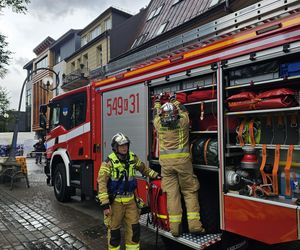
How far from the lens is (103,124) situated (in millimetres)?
6254

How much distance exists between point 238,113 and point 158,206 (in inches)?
67.1

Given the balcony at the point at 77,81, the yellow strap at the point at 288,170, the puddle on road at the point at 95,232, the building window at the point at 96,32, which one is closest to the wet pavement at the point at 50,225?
the puddle on road at the point at 95,232

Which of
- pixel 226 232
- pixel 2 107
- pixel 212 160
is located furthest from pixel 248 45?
pixel 2 107

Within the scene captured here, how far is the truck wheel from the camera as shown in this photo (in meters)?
7.80

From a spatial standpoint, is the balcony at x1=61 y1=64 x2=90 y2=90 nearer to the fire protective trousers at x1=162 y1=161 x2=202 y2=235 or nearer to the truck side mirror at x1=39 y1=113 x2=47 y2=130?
the truck side mirror at x1=39 y1=113 x2=47 y2=130

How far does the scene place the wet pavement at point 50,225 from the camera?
17.1ft

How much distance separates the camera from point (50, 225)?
20.4 feet

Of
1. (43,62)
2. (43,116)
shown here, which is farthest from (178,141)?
(43,62)

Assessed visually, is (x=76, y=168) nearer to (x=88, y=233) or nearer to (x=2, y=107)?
(x=88, y=233)

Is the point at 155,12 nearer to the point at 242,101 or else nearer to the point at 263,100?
the point at 242,101

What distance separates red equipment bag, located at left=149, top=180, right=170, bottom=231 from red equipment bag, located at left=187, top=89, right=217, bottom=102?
48.0 inches

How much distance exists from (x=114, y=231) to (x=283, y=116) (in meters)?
2.42

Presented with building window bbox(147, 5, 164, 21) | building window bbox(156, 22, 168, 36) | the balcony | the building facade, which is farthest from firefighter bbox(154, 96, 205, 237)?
the building facade

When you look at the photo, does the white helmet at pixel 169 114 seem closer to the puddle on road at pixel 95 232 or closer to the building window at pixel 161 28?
the puddle on road at pixel 95 232
